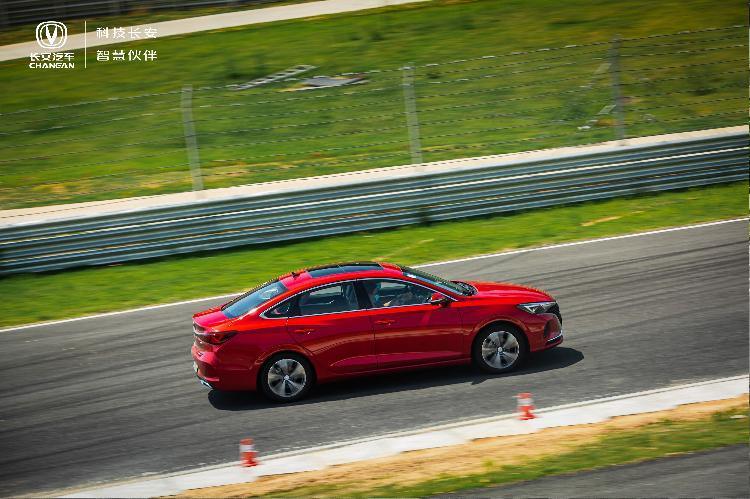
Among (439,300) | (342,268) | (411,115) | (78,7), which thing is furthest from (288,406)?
(78,7)

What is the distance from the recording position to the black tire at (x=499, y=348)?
10898 millimetres

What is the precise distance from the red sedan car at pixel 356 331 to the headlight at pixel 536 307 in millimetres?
12

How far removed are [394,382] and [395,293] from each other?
1.07m

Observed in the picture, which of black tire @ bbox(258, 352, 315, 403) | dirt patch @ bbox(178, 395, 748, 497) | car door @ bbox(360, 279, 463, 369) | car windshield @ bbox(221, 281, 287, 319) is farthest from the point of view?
car windshield @ bbox(221, 281, 287, 319)

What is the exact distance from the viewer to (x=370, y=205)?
1780 cm

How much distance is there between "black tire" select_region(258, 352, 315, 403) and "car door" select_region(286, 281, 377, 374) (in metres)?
0.17

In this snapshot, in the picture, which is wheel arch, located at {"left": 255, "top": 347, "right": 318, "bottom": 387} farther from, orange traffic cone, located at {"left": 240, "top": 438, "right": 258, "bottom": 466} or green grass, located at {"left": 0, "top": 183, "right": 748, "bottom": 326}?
green grass, located at {"left": 0, "top": 183, "right": 748, "bottom": 326}

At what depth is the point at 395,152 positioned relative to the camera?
21.9m

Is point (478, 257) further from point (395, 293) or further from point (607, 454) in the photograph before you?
point (607, 454)

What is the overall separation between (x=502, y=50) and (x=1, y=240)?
16.8 m

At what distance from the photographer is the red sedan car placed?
416 inches

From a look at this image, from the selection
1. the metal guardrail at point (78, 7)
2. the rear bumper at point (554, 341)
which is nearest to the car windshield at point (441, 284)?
the rear bumper at point (554, 341)

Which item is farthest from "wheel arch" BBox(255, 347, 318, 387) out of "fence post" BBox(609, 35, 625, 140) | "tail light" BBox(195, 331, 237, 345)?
"fence post" BBox(609, 35, 625, 140)

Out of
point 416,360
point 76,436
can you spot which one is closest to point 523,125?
point 416,360
